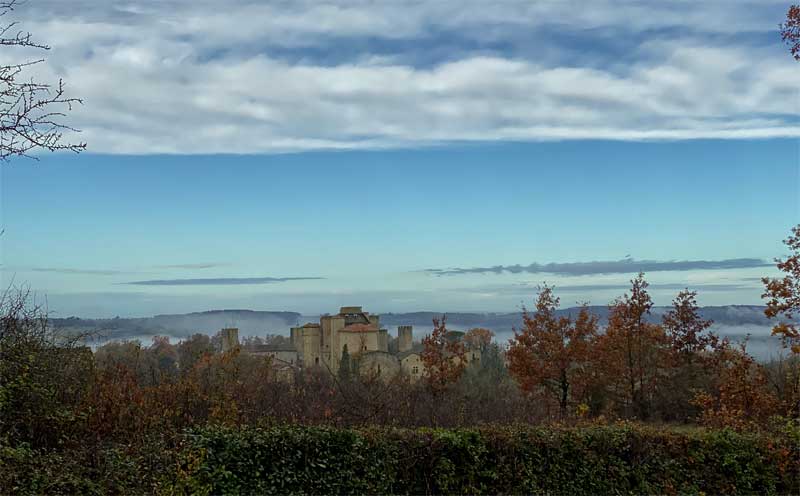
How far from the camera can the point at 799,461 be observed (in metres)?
9.86

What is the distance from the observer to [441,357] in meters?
18.4

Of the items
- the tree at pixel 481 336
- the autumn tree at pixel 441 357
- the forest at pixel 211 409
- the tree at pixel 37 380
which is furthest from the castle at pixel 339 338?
the tree at pixel 37 380

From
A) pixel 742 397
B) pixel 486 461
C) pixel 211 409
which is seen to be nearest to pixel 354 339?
pixel 742 397

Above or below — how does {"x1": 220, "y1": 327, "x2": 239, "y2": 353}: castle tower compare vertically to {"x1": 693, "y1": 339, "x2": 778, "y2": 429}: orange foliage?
above

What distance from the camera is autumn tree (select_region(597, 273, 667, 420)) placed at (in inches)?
930

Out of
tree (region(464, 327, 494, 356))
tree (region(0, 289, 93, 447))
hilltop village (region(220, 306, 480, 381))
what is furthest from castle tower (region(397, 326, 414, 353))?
tree (region(0, 289, 93, 447))

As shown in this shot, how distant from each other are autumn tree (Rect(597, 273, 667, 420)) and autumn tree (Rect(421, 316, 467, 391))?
6.29m

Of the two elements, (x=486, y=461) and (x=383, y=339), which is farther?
(x=383, y=339)

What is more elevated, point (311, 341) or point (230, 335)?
point (230, 335)

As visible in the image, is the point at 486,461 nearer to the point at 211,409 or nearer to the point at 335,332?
the point at 211,409

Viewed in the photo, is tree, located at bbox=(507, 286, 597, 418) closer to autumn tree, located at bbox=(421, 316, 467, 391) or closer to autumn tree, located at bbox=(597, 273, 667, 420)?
autumn tree, located at bbox=(597, 273, 667, 420)

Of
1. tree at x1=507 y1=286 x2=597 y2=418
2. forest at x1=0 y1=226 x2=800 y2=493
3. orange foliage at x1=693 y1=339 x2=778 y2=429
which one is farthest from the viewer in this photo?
tree at x1=507 y1=286 x2=597 y2=418


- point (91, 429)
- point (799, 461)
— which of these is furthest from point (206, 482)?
point (799, 461)

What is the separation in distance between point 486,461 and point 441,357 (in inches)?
397
